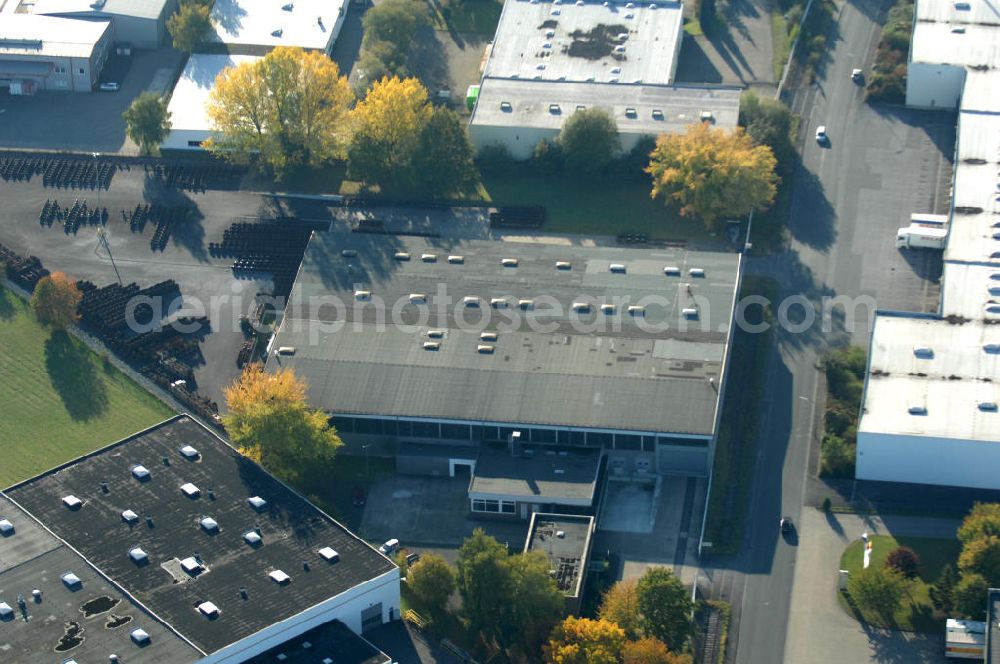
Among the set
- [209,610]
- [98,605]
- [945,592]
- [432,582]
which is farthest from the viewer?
[432,582]

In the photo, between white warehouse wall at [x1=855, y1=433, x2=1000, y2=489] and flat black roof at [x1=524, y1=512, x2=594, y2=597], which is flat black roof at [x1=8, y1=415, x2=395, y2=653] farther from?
white warehouse wall at [x1=855, y1=433, x2=1000, y2=489]

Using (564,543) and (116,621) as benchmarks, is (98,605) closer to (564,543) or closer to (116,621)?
(116,621)

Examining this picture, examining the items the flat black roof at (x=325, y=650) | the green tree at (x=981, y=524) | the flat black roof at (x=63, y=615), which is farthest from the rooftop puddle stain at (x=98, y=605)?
the green tree at (x=981, y=524)

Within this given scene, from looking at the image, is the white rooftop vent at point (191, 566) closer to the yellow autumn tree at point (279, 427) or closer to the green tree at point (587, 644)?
the yellow autumn tree at point (279, 427)

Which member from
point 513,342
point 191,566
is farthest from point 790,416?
point 191,566

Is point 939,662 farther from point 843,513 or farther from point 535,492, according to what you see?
point 535,492

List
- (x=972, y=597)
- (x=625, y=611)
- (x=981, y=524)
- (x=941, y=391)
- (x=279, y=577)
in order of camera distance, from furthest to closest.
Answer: (x=941, y=391) → (x=981, y=524) → (x=279, y=577) → (x=972, y=597) → (x=625, y=611)

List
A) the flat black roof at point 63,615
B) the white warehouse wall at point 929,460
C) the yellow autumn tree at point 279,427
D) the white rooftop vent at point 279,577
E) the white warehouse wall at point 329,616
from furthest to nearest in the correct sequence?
the yellow autumn tree at point 279,427 → the white warehouse wall at point 929,460 → the white rooftop vent at point 279,577 → the white warehouse wall at point 329,616 → the flat black roof at point 63,615
